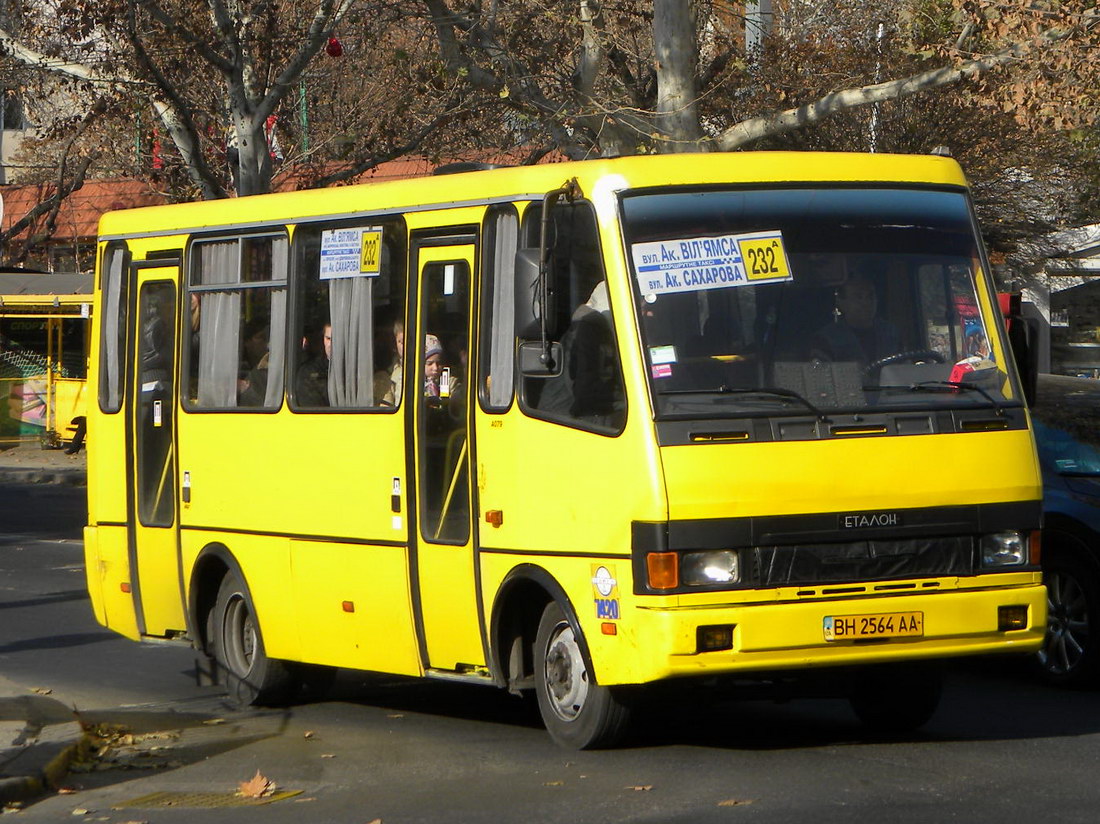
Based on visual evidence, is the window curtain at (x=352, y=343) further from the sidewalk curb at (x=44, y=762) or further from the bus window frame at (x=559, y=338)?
the sidewalk curb at (x=44, y=762)

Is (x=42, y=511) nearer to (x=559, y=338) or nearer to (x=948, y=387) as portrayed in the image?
(x=559, y=338)

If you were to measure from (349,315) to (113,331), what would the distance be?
8.64 ft

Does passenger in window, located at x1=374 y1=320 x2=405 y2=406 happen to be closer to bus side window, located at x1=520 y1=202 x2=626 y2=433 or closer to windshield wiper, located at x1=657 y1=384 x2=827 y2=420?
bus side window, located at x1=520 y1=202 x2=626 y2=433

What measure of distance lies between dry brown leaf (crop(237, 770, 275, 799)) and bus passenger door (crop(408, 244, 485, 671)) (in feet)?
3.96

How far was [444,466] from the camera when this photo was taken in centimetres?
884

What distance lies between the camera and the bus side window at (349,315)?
30.5 ft

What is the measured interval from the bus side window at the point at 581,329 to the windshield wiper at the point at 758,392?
11.1 inches

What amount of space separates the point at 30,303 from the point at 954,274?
81.2ft

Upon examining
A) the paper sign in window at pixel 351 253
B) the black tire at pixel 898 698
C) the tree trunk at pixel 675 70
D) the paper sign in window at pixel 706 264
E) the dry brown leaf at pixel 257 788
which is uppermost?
the tree trunk at pixel 675 70

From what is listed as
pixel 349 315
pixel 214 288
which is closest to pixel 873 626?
pixel 349 315

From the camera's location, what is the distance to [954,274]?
842 centimetres

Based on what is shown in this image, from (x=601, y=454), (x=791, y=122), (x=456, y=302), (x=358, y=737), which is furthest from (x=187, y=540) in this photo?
(x=791, y=122)

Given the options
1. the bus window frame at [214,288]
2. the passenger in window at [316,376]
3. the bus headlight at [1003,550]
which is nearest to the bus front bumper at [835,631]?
the bus headlight at [1003,550]

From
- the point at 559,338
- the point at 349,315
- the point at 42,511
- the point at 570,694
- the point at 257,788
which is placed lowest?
the point at 257,788
